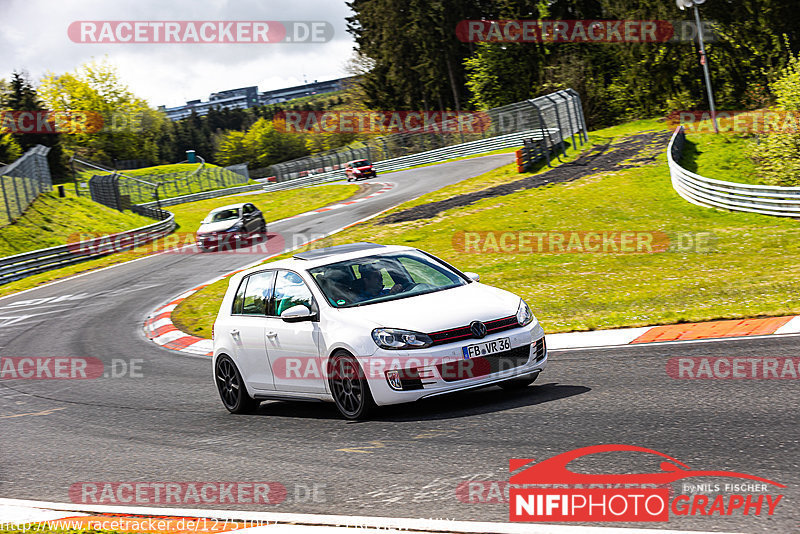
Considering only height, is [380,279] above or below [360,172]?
above

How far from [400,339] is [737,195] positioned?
19.8 metres

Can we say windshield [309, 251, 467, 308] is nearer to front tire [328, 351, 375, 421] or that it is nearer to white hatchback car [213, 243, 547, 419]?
white hatchback car [213, 243, 547, 419]

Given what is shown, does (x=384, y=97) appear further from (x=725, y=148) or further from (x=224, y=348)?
(x=224, y=348)

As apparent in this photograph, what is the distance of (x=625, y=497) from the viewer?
4.74m

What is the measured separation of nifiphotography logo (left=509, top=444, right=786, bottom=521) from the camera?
4441 millimetres

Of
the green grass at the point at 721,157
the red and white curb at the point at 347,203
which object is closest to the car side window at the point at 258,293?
the green grass at the point at 721,157

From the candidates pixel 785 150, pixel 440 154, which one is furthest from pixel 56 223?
pixel 785 150

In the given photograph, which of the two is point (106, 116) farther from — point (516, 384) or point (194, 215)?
point (516, 384)

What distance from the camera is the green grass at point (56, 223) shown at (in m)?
35.3

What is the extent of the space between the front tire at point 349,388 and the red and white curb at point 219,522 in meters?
2.10
